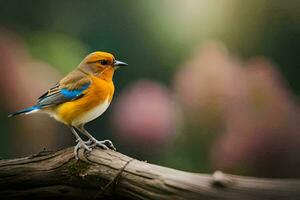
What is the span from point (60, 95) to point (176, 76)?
59 cm

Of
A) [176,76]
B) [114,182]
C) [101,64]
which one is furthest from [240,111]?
[114,182]

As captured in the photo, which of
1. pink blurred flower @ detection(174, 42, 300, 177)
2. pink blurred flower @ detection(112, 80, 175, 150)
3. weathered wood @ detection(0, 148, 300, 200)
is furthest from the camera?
pink blurred flower @ detection(112, 80, 175, 150)

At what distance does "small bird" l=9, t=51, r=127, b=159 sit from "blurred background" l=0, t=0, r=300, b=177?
1.65ft

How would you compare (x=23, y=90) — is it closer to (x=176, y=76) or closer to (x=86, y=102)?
A: (x=176, y=76)

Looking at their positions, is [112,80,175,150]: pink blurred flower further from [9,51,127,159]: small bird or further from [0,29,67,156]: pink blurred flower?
[9,51,127,159]: small bird

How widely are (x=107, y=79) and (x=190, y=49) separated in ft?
1.81

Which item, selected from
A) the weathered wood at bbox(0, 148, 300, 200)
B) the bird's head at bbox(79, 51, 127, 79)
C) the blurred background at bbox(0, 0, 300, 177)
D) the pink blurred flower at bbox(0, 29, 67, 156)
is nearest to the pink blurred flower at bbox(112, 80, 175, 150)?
the blurred background at bbox(0, 0, 300, 177)

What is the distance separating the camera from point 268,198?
1004 millimetres

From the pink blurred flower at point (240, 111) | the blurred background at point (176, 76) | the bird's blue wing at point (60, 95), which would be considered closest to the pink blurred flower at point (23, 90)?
the blurred background at point (176, 76)

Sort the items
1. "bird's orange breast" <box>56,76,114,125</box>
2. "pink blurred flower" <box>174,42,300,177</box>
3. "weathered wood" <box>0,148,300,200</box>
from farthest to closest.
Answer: "pink blurred flower" <box>174,42,300,177</box>
"bird's orange breast" <box>56,76,114,125</box>
"weathered wood" <box>0,148,300,200</box>

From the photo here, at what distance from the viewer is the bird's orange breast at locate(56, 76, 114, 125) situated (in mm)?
1460

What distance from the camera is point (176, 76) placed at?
2014 mm

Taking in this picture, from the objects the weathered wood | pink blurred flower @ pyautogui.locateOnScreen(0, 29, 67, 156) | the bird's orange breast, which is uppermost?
pink blurred flower @ pyautogui.locateOnScreen(0, 29, 67, 156)

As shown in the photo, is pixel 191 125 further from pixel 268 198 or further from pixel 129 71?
pixel 268 198
